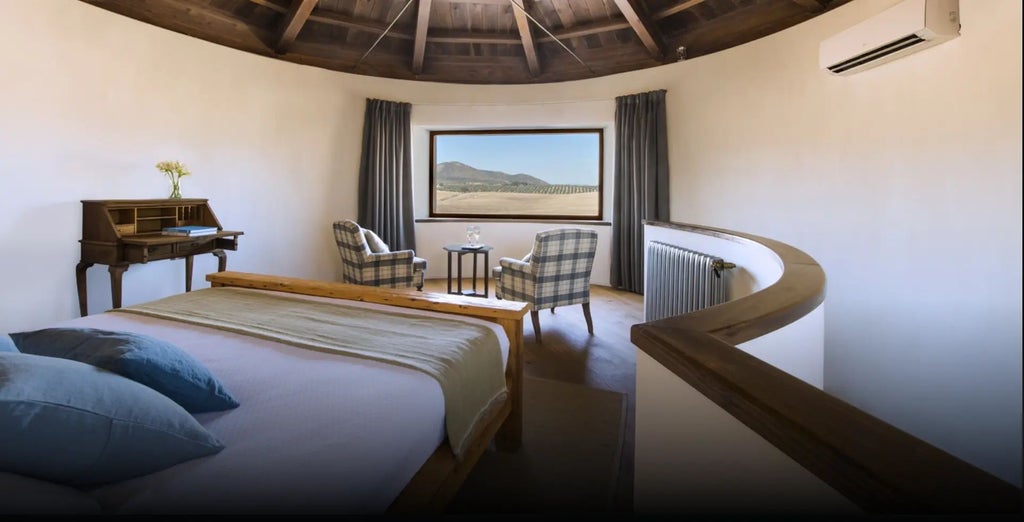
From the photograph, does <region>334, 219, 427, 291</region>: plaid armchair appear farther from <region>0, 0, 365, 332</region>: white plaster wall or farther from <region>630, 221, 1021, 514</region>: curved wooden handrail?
<region>630, 221, 1021, 514</region>: curved wooden handrail

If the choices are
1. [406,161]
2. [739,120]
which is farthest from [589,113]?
[406,161]

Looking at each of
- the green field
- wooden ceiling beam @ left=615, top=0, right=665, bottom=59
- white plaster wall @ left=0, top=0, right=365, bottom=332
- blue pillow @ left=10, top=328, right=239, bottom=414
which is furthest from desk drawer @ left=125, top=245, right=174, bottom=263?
wooden ceiling beam @ left=615, top=0, right=665, bottom=59

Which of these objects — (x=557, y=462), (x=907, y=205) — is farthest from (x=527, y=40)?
(x=557, y=462)

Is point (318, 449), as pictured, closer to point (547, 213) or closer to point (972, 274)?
point (972, 274)

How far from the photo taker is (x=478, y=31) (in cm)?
536

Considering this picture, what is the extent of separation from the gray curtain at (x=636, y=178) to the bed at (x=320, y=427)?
3.42m

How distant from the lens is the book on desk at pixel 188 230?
3.41 metres

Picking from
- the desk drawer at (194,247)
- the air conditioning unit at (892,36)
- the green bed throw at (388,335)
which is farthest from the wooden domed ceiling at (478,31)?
the green bed throw at (388,335)

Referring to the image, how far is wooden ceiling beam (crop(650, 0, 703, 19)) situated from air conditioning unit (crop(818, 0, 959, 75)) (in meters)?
1.57

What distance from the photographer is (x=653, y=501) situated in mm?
867

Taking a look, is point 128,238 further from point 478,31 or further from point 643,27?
point 643,27

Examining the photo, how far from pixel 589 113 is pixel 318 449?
201 inches

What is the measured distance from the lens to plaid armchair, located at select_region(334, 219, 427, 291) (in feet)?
13.9

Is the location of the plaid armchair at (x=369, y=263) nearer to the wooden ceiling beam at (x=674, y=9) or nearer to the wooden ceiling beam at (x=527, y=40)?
the wooden ceiling beam at (x=527, y=40)
